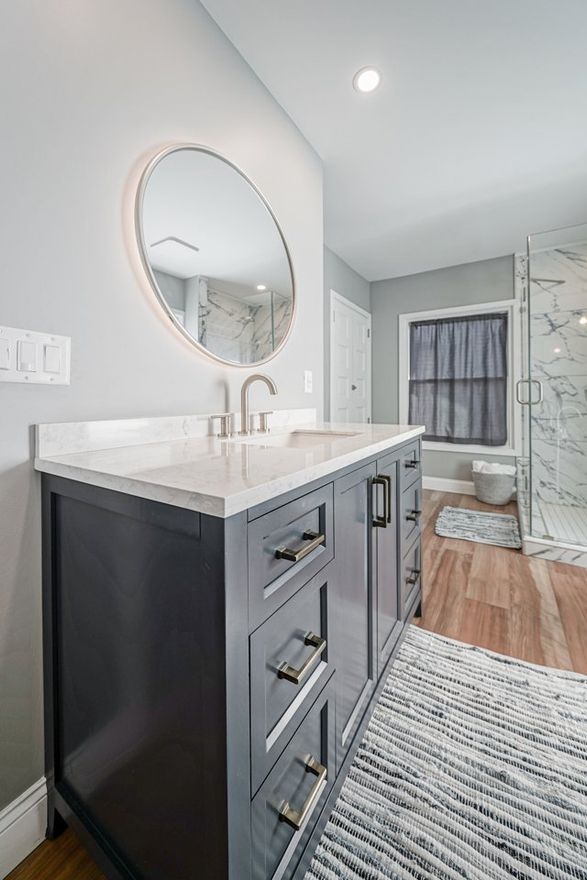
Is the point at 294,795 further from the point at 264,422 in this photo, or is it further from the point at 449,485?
the point at 449,485

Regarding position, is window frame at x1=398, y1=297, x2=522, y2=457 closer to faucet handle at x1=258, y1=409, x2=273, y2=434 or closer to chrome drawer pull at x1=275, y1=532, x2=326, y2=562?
faucet handle at x1=258, y1=409, x2=273, y2=434

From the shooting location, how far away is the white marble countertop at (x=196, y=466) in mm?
569

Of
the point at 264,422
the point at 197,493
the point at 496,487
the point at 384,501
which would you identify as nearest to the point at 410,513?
the point at 384,501

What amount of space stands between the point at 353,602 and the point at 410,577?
0.68 meters

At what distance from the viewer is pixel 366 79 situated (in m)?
1.67

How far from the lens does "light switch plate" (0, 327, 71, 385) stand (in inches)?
32.0

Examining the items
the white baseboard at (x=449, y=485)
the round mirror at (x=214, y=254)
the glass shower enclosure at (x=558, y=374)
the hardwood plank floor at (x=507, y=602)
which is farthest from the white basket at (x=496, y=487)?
the round mirror at (x=214, y=254)

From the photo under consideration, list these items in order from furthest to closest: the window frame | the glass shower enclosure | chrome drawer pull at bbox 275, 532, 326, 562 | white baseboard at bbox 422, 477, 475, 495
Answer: white baseboard at bbox 422, 477, 475, 495
the window frame
the glass shower enclosure
chrome drawer pull at bbox 275, 532, 326, 562

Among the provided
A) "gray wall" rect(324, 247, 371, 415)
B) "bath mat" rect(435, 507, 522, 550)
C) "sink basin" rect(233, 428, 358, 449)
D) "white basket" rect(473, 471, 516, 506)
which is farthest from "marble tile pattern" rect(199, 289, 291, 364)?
"white basket" rect(473, 471, 516, 506)

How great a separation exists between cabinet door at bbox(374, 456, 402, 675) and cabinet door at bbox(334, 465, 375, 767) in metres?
0.07

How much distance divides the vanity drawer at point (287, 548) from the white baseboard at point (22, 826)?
84cm

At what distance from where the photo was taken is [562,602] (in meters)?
1.89

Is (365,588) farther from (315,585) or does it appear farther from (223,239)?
(223,239)

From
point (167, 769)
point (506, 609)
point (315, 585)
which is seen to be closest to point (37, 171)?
point (315, 585)
